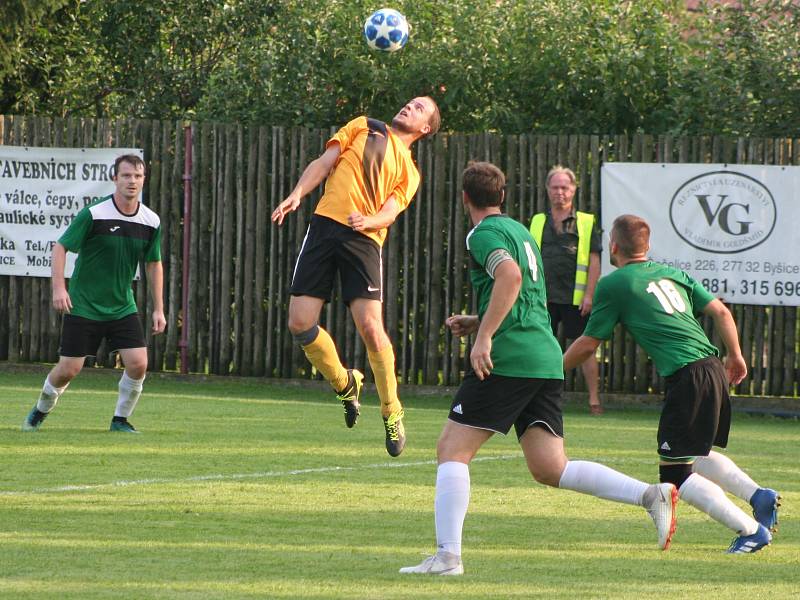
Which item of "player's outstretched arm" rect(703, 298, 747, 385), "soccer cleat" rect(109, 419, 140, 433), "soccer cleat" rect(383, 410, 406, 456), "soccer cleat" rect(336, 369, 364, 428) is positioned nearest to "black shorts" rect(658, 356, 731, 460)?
"player's outstretched arm" rect(703, 298, 747, 385)

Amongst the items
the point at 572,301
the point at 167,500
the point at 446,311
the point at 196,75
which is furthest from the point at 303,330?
the point at 196,75

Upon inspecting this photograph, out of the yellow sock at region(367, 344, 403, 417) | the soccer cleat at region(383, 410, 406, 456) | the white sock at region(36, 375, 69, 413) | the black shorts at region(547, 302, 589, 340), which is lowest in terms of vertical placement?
the white sock at region(36, 375, 69, 413)

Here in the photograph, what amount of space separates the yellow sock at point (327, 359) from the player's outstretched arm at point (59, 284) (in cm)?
255

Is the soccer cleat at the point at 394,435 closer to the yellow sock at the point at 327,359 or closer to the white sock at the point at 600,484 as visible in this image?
the yellow sock at the point at 327,359

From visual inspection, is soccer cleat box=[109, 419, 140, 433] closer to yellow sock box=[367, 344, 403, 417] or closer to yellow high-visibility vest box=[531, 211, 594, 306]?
yellow sock box=[367, 344, 403, 417]

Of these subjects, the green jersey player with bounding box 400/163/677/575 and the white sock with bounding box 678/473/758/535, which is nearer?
the green jersey player with bounding box 400/163/677/575

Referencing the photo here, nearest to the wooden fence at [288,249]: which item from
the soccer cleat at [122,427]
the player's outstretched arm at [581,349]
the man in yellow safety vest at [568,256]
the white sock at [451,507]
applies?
the man in yellow safety vest at [568,256]

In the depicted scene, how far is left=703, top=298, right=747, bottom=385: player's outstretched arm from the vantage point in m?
7.64

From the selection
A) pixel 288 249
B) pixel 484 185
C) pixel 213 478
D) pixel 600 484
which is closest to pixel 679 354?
pixel 600 484

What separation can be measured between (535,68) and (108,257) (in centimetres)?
708

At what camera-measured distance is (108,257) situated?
39.0ft

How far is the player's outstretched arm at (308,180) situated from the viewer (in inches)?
342

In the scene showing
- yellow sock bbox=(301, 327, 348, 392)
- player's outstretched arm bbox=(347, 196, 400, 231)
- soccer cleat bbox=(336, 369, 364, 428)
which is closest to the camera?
player's outstretched arm bbox=(347, 196, 400, 231)

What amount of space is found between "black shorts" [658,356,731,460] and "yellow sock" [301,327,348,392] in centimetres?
248
